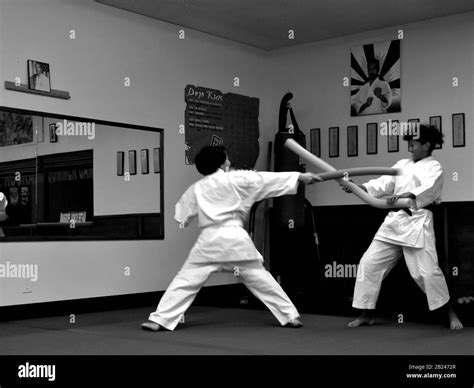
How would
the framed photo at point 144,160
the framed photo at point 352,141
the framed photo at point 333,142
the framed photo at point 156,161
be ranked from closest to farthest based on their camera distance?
the framed photo at point 144,160 < the framed photo at point 156,161 < the framed photo at point 352,141 < the framed photo at point 333,142

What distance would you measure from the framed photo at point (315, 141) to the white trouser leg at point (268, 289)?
2791 millimetres

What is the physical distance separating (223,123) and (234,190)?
7.96 ft

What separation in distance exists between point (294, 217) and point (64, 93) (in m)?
2.43

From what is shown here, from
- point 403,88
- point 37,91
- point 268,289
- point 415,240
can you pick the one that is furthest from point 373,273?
point 37,91

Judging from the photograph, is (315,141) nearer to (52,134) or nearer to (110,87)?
(110,87)

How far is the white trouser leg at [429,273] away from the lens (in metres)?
4.64

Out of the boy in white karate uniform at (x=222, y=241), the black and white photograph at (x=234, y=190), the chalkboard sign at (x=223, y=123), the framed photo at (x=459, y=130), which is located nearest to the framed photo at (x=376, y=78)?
the black and white photograph at (x=234, y=190)

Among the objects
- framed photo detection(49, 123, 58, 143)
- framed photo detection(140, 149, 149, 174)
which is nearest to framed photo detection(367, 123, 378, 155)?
framed photo detection(140, 149, 149, 174)

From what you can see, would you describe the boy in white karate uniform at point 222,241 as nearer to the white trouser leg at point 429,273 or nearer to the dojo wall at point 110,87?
the white trouser leg at point 429,273

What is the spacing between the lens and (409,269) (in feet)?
15.7

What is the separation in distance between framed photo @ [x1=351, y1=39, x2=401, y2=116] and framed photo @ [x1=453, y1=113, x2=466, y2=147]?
1.93ft

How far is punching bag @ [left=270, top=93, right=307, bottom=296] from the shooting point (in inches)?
262

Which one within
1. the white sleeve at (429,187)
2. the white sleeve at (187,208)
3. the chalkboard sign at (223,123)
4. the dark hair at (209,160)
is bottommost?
the white sleeve at (187,208)

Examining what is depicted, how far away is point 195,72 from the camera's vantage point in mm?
6844
